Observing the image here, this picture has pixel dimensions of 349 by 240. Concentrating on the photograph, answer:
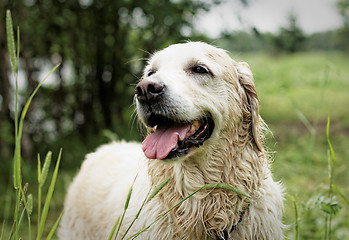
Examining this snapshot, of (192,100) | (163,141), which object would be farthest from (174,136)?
(192,100)

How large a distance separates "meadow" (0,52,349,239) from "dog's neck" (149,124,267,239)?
0.35 metres

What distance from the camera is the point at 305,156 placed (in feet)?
20.0

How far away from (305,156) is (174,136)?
15.6ft

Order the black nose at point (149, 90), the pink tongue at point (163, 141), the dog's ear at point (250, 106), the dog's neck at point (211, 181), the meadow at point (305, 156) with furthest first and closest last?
1. the meadow at point (305, 156)
2. the dog's ear at point (250, 106)
3. the dog's neck at point (211, 181)
4. the pink tongue at point (163, 141)
5. the black nose at point (149, 90)

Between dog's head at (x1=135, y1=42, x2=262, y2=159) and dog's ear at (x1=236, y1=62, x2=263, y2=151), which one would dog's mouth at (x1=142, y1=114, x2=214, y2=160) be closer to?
dog's head at (x1=135, y1=42, x2=262, y2=159)

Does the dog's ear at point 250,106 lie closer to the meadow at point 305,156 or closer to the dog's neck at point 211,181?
the dog's neck at point 211,181

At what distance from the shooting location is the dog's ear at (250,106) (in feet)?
7.73

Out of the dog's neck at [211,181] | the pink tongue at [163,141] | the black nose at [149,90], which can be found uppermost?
the black nose at [149,90]

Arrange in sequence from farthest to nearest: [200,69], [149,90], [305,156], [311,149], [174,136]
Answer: [305,156] → [311,149] → [200,69] → [174,136] → [149,90]

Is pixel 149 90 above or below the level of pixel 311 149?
above

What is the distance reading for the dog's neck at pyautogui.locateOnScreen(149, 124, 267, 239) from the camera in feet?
7.27

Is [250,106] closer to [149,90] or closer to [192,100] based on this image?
[192,100]

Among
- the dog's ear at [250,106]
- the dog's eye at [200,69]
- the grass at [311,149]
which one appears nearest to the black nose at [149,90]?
the dog's eye at [200,69]

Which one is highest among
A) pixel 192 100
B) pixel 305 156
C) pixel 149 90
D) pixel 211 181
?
pixel 149 90
